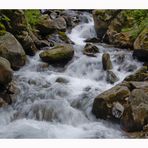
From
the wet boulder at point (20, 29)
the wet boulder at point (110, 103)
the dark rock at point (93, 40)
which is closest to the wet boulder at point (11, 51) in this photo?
the wet boulder at point (20, 29)

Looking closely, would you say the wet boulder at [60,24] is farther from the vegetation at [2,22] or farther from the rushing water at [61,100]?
the vegetation at [2,22]

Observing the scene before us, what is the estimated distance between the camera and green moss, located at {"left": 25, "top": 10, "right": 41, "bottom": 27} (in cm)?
912

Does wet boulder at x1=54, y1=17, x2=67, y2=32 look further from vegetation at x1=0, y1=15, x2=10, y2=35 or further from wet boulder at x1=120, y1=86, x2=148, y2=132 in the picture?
wet boulder at x1=120, y1=86, x2=148, y2=132

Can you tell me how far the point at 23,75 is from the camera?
6.75 m

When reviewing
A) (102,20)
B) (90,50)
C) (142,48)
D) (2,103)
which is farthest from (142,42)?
(2,103)

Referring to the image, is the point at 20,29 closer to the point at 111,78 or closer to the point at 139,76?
the point at 111,78

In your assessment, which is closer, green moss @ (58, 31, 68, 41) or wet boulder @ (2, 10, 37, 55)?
wet boulder @ (2, 10, 37, 55)

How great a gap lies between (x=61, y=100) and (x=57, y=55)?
1.65 meters

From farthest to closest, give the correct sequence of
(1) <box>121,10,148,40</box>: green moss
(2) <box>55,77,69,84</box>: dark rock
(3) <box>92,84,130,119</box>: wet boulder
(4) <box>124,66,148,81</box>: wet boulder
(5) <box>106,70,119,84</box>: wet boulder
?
(1) <box>121,10,148,40</box>: green moss → (5) <box>106,70,119,84</box>: wet boulder → (2) <box>55,77,69,84</box>: dark rock → (4) <box>124,66,148,81</box>: wet boulder → (3) <box>92,84,130,119</box>: wet boulder

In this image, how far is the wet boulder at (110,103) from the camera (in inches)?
206

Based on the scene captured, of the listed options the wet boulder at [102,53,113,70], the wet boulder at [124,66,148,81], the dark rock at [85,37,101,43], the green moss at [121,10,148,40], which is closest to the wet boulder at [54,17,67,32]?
the dark rock at [85,37,101,43]

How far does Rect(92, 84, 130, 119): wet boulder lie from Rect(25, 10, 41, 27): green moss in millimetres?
4360

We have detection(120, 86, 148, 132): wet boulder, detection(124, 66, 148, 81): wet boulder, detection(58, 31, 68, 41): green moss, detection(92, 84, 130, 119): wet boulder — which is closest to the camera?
detection(120, 86, 148, 132): wet boulder

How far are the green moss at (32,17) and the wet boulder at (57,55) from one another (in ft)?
6.43
